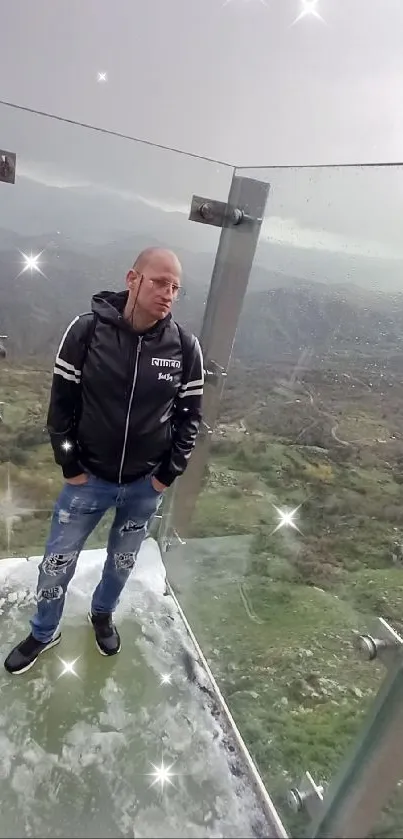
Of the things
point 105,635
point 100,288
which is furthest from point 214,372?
point 105,635

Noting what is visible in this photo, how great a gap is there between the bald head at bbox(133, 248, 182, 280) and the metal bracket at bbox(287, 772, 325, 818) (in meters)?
1.13

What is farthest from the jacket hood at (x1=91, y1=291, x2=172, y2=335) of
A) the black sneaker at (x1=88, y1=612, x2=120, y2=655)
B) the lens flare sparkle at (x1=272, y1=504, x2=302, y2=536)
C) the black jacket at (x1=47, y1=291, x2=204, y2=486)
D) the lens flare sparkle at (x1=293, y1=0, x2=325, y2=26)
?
the lens flare sparkle at (x1=293, y1=0, x2=325, y2=26)

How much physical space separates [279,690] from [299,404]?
715 mm

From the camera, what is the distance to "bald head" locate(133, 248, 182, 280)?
3.75 ft

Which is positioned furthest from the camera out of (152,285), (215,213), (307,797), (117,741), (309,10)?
(309,10)

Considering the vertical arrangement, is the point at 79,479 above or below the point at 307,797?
above

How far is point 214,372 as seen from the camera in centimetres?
158

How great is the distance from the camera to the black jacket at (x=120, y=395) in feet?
3.79

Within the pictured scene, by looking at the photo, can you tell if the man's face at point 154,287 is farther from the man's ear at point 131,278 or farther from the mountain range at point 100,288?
the mountain range at point 100,288

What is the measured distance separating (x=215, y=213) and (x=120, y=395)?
27.2 inches

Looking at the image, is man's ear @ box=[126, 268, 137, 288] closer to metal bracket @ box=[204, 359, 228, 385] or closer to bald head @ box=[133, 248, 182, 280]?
bald head @ box=[133, 248, 182, 280]

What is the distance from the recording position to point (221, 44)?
1.77 metres

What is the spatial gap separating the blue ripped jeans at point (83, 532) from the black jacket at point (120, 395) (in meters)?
0.06

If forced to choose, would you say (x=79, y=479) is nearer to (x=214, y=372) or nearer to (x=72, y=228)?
(x=214, y=372)
